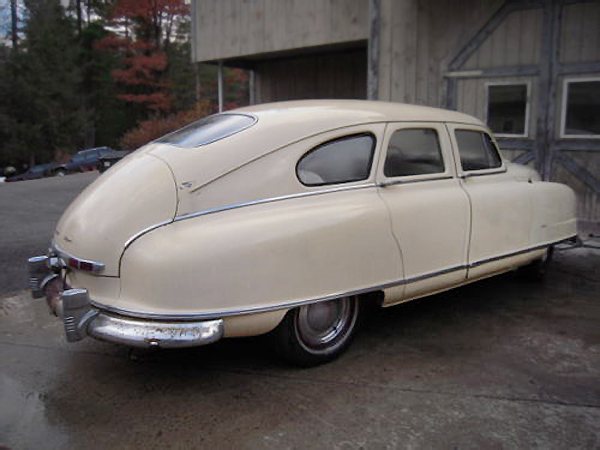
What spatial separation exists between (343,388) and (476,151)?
240cm

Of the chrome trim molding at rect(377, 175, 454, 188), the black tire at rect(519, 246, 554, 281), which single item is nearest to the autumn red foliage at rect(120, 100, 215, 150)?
the black tire at rect(519, 246, 554, 281)

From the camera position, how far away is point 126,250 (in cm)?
319

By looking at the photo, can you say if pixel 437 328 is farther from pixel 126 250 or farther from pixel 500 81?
pixel 500 81

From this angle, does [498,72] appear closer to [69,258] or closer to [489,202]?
[489,202]

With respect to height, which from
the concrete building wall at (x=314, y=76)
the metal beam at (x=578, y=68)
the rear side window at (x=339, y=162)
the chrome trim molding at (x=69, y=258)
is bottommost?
the chrome trim molding at (x=69, y=258)

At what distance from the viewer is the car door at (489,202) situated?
14.6 ft

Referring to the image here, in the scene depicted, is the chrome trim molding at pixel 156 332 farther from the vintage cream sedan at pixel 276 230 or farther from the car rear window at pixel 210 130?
the car rear window at pixel 210 130

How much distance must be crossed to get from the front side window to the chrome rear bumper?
1704 millimetres

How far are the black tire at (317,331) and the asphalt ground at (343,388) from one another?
0.10m

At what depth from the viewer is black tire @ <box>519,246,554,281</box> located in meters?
5.55

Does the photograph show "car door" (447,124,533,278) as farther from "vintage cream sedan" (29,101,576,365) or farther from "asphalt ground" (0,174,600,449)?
"asphalt ground" (0,174,600,449)

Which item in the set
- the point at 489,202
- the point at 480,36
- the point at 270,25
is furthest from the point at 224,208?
the point at 270,25

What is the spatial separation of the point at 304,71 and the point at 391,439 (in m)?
11.0

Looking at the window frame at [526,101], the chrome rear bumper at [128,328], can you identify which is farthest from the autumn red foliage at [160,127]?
the chrome rear bumper at [128,328]
